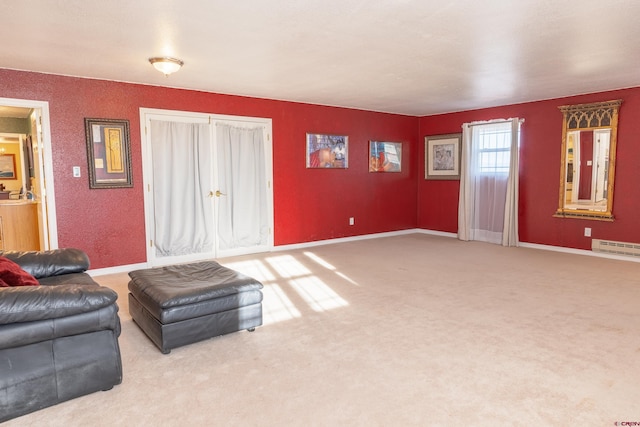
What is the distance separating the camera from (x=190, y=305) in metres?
2.88

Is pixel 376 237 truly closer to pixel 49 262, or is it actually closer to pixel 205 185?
pixel 205 185

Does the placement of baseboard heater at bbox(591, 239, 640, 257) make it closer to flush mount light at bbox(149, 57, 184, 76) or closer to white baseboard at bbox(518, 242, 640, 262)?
white baseboard at bbox(518, 242, 640, 262)

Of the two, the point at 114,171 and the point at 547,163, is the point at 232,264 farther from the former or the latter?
the point at 547,163

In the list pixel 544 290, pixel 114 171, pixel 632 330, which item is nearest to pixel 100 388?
pixel 114 171

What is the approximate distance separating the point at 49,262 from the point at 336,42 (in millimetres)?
3031

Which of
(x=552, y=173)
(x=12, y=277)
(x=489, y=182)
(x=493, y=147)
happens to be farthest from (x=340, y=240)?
(x=12, y=277)

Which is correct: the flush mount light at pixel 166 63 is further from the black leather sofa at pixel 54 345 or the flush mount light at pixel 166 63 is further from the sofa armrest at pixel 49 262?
the black leather sofa at pixel 54 345

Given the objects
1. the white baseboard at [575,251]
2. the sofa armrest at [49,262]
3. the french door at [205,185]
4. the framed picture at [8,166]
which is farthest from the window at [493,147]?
the framed picture at [8,166]

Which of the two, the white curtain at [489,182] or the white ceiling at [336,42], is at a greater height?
the white ceiling at [336,42]

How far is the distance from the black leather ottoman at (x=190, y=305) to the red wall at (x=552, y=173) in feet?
17.5

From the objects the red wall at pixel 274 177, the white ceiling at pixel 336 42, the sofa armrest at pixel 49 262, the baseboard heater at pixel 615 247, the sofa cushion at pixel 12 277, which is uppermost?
the white ceiling at pixel 336 42

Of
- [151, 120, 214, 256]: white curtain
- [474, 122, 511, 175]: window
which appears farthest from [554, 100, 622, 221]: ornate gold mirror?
[151, 120, 214, 256]: white curtain

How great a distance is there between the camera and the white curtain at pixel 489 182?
664cm

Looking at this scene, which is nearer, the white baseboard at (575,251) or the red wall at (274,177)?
the red wall at (274,177)
